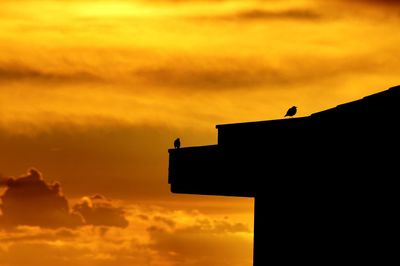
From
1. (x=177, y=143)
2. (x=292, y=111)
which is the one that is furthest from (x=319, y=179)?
(x=177, y=143)

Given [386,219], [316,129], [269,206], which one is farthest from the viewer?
[269,206]

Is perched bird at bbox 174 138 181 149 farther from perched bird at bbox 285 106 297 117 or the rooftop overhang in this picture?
perched bird at bbox 285 106 297 117

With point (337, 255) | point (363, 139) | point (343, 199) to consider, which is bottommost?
point (337, 255)

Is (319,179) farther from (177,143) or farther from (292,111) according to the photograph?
(177,143)

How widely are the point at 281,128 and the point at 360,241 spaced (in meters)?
4.68

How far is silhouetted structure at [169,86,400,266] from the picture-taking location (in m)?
24.5

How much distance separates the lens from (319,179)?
26453mm

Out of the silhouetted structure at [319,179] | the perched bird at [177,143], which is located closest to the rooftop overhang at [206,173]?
the silhouetted structure at [319,179]

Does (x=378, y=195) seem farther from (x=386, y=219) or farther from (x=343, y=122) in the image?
(x=343, y=122)

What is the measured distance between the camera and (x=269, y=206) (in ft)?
93.5

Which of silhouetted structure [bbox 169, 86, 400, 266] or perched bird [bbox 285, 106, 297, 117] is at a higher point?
perched bird [bbox 285, 106, 297, 117]

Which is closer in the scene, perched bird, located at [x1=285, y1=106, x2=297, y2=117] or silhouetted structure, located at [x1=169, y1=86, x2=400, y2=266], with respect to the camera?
silhouetted structure, located at [x1=169, y1=86, x2=400, y2=266]

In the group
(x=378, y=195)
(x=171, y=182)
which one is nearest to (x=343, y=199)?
(x=378, y=195)

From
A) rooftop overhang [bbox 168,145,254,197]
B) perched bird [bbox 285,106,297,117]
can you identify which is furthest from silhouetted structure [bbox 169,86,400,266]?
perched bird [bbox 285,106,297,117]
